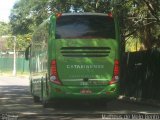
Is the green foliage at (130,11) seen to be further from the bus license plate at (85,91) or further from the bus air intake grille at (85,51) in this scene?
the bus license plate at (85,91)

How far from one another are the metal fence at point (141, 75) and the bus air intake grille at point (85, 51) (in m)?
4.08

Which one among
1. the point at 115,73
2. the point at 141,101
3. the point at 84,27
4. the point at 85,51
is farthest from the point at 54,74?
the point at 141,101

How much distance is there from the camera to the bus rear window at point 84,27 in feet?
62.6

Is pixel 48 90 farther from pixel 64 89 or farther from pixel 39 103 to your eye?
pixel 39 103

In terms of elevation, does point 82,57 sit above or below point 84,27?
below

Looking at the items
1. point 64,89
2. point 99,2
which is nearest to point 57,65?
point 64,89

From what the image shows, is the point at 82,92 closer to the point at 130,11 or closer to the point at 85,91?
the point at 85,91

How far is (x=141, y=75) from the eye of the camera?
80.8 ft

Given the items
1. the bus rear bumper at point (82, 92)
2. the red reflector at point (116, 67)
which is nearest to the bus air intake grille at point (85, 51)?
the red reflector at point (116, 67)

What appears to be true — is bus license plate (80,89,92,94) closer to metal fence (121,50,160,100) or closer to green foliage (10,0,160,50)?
metal fence (121,50,160,100)

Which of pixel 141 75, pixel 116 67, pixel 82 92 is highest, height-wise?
pixel 116 67

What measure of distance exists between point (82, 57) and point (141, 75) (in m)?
6.11

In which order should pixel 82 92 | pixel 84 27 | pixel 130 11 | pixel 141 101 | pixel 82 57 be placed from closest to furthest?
1. pixel 82 92
2. pixel 82 57
3. pixel 84 27
4. pixel 141 101
5. pixel 130 11

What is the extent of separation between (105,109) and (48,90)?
2.30m
